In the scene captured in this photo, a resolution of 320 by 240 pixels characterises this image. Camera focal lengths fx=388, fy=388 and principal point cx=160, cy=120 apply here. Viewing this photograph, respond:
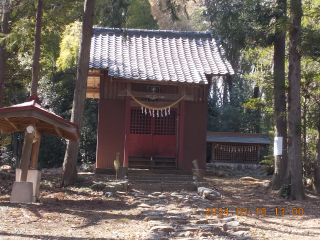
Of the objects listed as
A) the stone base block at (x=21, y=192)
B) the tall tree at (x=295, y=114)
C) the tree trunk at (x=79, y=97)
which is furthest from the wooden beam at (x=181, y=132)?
the stone base block at (x=21, y=192)

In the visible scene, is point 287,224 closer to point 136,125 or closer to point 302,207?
point 302,207

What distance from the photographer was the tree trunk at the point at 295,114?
10.6m

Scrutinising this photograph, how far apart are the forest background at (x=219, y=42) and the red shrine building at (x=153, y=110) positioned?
60.2 inches

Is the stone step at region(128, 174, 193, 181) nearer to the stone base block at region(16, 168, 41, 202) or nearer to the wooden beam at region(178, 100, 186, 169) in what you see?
the wooden beam at region(178, 100, 186, 169)

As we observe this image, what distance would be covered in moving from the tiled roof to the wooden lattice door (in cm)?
175

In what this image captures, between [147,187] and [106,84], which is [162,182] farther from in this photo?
[106,84]

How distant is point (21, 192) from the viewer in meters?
8.61

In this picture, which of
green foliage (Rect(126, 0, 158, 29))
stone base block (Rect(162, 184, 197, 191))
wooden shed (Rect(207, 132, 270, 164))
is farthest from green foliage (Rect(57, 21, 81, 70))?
stone base block (Rect(162, 184, 197, 191))

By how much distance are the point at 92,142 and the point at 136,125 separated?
677 cm

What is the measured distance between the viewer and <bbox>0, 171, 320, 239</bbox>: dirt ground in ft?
21.6

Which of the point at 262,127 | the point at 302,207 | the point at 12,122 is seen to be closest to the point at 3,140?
the point at 12,122

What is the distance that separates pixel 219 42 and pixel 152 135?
4356mm

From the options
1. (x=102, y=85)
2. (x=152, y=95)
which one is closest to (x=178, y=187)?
(x=152, y=95)

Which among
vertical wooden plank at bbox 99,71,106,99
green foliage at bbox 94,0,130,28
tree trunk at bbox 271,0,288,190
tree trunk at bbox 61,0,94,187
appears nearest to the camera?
tree trunk at bbox 61,0,94,187
